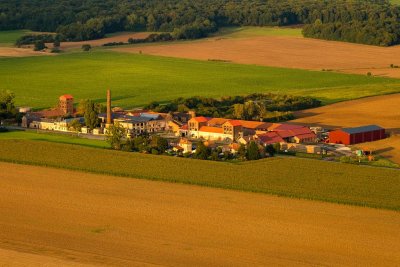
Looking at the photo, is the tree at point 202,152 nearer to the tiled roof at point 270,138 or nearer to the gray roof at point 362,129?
→ the tiled roof at point 270,138

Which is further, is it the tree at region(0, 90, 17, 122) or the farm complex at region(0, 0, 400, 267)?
the tree at region(0, 90, 17, 122)

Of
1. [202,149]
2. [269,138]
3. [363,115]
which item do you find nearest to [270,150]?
[202,149]

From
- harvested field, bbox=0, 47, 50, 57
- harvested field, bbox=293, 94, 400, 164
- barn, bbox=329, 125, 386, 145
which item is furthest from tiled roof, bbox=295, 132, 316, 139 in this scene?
harvested field, bbox=0, 47, 50, 57

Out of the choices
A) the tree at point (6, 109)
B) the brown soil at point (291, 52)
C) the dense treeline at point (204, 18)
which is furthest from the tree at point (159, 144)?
the dense treeline at point (204, 18)

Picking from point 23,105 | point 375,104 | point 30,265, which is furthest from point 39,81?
point 30,265

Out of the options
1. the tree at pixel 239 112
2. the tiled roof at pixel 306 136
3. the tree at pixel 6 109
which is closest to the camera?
the tiled roof at pixel 306 136

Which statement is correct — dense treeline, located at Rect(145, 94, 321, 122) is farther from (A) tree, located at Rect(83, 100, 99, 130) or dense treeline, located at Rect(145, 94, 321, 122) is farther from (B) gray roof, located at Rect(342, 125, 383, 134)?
(B) gray roof, located at Rect(342, 125, 383, 134)

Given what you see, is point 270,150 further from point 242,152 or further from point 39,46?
point 39,46
